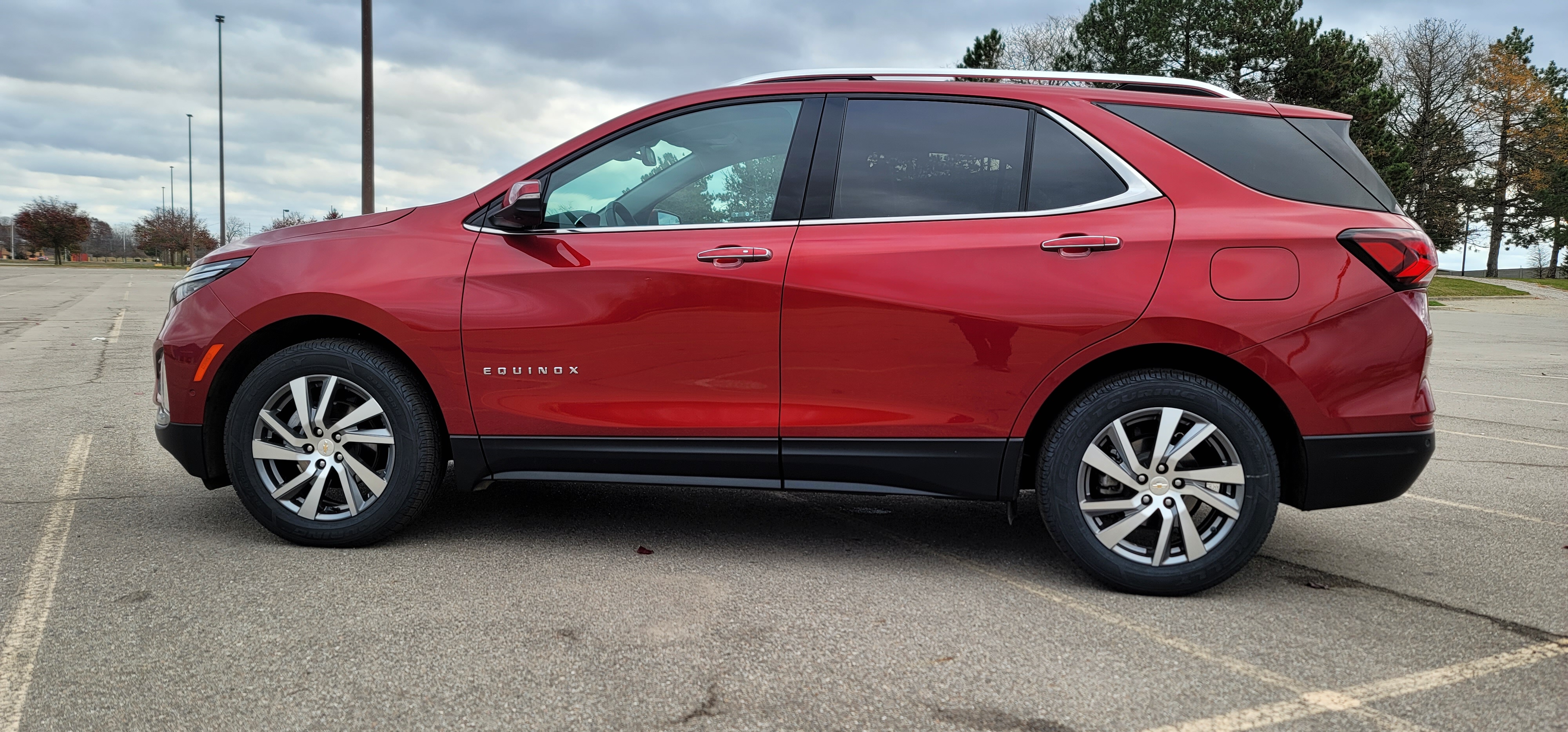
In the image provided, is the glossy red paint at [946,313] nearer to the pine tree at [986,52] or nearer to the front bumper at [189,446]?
the front bumper at [189,446]

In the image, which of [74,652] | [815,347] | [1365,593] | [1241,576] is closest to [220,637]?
[74,652]

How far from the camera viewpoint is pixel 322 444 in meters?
3.83

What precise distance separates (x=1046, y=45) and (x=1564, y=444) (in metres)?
40.2

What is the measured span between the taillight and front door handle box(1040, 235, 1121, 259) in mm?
717

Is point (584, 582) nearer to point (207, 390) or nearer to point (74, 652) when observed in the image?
point (74, 652)

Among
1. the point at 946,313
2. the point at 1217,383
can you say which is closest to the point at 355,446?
the point at 946,313

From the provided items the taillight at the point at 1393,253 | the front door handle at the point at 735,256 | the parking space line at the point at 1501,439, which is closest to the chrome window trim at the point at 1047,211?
the front door handle at the point at 735,256

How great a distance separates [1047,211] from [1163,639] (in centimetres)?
143

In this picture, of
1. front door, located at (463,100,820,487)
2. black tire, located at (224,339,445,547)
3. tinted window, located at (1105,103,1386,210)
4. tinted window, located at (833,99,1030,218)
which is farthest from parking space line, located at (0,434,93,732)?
tinted window, located at (1105,103,1386,210)

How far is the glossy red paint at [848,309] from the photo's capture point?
3.31 metres

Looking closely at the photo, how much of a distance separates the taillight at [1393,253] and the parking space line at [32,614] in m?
3.93

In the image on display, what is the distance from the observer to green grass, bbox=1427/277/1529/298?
41125 mm

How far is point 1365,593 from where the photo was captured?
3559 millimetres

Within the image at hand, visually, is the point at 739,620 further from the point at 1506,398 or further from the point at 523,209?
the point at 1506,398
